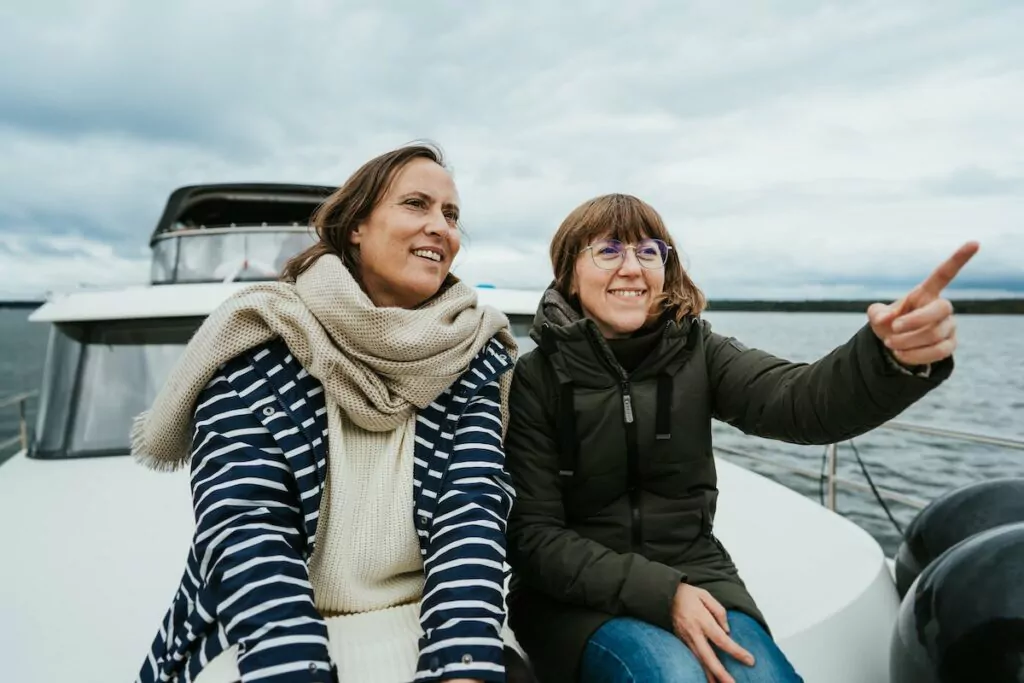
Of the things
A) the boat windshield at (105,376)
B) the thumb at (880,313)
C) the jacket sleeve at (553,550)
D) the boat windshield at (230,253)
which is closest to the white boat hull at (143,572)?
the boat windshield at (105,376)

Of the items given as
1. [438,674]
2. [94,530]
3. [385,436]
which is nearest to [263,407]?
[385,436]

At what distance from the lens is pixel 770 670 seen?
150 cm

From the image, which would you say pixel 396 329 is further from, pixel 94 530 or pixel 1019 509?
pixel 1019 509

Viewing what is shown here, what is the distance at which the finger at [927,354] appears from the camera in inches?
52.7

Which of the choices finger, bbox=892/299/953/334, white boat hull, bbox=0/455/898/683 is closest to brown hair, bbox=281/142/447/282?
finger, bbox=892/299/953/334

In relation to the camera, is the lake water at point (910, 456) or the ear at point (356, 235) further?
the lake water at point (910, 456)

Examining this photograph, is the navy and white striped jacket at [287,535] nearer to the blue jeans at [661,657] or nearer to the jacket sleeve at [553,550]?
the jacket sleeve at [553,550]

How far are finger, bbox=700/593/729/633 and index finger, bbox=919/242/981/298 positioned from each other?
0.82 m

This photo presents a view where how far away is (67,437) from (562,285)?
3186 mm

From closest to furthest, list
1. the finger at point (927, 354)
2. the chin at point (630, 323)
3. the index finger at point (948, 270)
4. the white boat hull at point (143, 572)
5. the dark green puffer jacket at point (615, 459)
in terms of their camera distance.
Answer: the index finger at point (948, 270) < the finger at point (927, 354) < the dark green puffer jacket at point (615, 459) < the chin at point (630, 323) < the white boat hull at point (143, 572)

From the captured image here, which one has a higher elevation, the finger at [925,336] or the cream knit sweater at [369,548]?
the finger at [925,336]

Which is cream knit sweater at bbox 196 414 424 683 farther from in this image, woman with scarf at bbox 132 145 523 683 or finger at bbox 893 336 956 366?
finger at bbox 893 336 956 366

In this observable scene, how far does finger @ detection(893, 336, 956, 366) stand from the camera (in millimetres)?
1339

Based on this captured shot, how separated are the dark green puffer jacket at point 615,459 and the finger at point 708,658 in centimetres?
19
